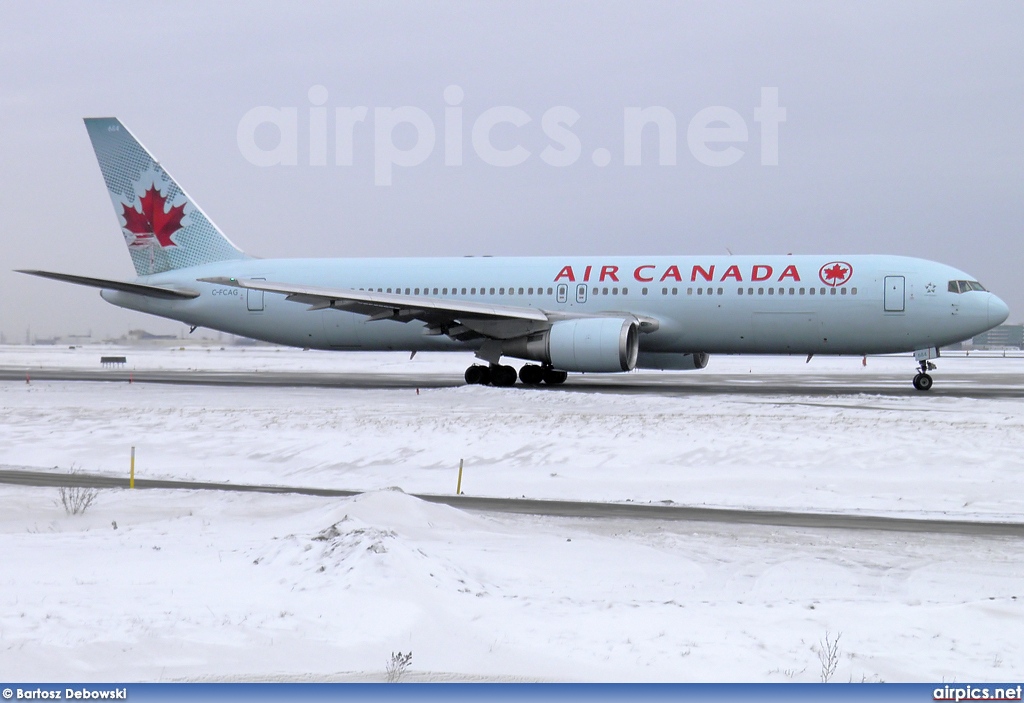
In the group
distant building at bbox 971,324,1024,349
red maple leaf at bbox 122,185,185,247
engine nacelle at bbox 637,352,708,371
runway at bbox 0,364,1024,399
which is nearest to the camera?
runway at bbox 0,364,1024,399

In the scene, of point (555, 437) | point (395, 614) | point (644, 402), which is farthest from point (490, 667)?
point (644, 402)

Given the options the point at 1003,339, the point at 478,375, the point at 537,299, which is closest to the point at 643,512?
the point at 537,299

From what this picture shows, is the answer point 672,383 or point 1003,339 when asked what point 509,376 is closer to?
point 672,383

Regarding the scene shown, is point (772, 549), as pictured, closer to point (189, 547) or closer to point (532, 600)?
point (532, 600)

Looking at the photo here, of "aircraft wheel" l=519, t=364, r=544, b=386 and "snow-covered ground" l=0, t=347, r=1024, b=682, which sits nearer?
"snow-covered ground" l=0, t=347, r=1024, b=682

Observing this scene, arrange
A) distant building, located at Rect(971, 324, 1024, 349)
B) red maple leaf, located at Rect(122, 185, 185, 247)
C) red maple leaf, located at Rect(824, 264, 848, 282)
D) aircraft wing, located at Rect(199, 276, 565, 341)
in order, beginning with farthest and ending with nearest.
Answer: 1. distant building, located at Rect(971, 324, 1024, 349)
2. red maple leaf, located at Rect(122, 185, 185, 247)
3. red maple leaf, located at Rect(824, 264, 848, 282)
4. aircraft wing, located at Rect(199, 276, 565, 341)

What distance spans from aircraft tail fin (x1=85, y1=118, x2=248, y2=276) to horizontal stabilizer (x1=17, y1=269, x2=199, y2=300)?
5.38 feet

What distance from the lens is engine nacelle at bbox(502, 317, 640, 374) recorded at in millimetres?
28688

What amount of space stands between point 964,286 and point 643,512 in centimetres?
2103

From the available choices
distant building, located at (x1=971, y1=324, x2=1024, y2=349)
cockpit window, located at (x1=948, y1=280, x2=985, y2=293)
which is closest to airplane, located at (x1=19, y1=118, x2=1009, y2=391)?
cockpit window, located at (x1=948, y1=280, x2=985, y2=293)

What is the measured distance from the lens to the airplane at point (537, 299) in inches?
1174

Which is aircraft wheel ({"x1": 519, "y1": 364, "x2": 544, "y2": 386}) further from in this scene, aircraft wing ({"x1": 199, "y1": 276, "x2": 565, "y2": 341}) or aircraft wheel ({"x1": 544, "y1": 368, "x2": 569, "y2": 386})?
aircraft wing ({"x1": 199, "y1": 276, "x2": 565, "y2": 341})

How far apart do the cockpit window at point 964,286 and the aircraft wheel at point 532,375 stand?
42.5 ft

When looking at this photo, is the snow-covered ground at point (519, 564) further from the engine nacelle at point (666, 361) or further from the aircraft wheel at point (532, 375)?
the engine nacelle at point (666, 361)
